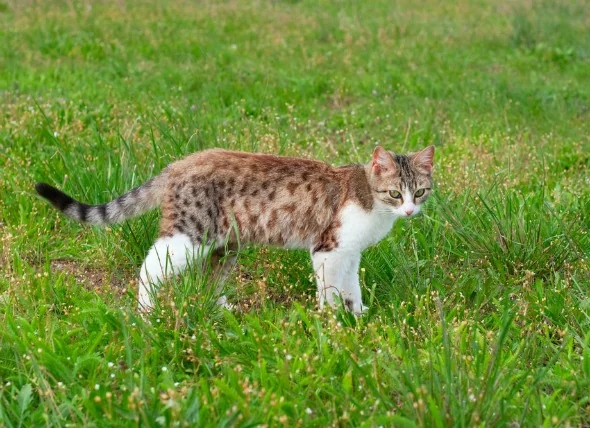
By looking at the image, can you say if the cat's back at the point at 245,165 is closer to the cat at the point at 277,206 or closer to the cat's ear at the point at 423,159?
the cat at the point at 277,206

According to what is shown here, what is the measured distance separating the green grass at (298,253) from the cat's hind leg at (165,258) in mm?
219

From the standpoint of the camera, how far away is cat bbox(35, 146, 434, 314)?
4.93m

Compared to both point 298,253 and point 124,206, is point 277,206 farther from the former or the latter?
point 124,206

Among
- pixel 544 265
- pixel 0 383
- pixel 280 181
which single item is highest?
pixel 280 181

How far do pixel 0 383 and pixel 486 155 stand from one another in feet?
16.5

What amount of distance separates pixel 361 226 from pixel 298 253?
0.76 metres

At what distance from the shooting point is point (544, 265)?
537 centimetres

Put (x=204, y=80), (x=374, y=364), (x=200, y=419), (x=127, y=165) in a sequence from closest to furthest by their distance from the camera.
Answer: (x=200, y=419)
(x=374, y=364)
(x=127, y=165)
(x=204, y=80)

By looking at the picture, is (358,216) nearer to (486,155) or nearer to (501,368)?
(501,368)

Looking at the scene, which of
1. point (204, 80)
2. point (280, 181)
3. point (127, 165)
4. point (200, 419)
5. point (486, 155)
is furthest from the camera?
point (204, 80)

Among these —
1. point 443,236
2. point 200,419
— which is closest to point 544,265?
point 443,236

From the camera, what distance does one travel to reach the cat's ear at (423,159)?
17.2 ft

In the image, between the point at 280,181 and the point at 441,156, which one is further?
the point at 441,156

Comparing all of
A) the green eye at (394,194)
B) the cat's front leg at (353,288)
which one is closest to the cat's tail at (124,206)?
the cat's front leg at (353,288)
